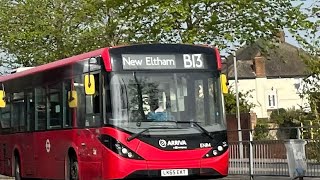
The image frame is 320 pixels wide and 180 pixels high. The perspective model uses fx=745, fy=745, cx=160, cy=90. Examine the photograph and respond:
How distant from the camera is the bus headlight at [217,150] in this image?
16328 millimetres

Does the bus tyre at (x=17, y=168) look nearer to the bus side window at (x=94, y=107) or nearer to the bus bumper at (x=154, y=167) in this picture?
the bus side window at (x=94, y=107)

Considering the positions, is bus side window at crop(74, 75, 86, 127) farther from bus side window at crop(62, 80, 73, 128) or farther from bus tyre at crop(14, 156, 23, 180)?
bus tyre at crop(14, 156, 23, 180)

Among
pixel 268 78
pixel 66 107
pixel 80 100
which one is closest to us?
pixel 80 100

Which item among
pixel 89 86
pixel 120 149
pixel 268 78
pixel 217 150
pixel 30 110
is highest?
pixel 268 78

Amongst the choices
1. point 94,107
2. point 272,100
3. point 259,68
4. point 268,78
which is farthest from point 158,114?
point 268,78

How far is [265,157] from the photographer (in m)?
Result: 20.4

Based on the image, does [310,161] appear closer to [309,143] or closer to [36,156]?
[309,143]

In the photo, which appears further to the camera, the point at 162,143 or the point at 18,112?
the point at 18,112

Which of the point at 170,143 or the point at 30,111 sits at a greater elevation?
the point at 30,111

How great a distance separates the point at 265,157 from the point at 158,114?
5547mm

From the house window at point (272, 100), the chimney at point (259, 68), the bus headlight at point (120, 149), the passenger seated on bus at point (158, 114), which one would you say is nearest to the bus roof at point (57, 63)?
the passenger seated on bus at point (158, 114)

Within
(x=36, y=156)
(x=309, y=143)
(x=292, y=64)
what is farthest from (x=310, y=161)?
(x=292, y=64)

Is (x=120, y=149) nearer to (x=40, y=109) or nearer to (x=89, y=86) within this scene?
(x=89, y=86)

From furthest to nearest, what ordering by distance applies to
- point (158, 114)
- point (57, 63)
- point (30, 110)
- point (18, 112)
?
point (18, 112), point (30, 110), point (57, 63), point (158, 114)
